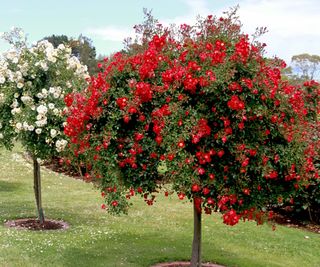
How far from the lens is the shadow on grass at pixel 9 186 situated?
13.6 metres

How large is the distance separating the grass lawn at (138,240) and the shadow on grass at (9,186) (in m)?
1.31

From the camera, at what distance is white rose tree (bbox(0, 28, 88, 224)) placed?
8297mm

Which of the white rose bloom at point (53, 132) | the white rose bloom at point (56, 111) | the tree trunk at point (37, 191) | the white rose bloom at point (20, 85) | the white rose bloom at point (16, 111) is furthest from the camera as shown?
the tree trunk at point (37, 191)

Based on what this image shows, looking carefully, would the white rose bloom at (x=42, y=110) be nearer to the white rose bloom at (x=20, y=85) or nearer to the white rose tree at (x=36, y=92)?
the white rose tree at (x=36, y=92)

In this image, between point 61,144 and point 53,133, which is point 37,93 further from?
point 61,144

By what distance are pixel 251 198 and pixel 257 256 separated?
274 cm

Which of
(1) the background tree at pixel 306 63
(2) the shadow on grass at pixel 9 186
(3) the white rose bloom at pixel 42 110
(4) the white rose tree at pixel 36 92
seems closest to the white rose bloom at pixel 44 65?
(4) the white rose tree at pixel 36 92

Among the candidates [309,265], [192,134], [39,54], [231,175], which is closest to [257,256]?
[309,265]

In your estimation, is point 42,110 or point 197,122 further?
point 42,110

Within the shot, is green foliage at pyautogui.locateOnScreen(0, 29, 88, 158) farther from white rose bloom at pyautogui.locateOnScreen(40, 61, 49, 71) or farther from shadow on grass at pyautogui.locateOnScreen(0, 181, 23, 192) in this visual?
shadow on grass at pyautogui.locateOnScreen(0, 181, 23, 192)

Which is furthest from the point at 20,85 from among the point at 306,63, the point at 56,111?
the point at 306,63

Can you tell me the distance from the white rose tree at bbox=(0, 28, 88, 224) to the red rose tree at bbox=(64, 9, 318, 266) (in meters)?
2.35

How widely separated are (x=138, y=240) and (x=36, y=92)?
119 inches

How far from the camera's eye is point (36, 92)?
858 cm
